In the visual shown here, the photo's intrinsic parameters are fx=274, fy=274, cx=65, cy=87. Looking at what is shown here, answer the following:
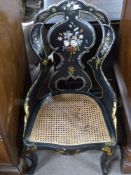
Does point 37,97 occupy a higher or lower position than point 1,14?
lower

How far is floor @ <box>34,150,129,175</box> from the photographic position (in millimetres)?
1584

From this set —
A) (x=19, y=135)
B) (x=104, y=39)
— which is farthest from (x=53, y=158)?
(x=104, y=39)

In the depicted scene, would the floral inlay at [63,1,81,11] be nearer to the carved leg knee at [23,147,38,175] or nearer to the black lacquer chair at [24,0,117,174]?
the black lacquer chair at [24,0,117,174]

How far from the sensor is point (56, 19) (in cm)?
152

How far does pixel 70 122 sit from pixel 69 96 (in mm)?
170

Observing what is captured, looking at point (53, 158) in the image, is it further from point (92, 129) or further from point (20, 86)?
point (20, 86)

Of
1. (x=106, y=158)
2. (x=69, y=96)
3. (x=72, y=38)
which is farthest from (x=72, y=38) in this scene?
(x=106, y=158)

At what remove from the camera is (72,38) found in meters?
1.33

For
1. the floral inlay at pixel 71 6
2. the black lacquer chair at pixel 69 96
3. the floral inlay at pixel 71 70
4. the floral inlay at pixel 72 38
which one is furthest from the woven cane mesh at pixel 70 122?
the floral inlay at pixel 71 6

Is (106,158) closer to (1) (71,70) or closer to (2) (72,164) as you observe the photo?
(2) (72,164)

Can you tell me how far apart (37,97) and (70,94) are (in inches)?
7.4

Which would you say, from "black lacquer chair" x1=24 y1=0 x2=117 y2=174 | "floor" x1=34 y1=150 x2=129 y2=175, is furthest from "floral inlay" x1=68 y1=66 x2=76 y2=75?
"floor" x1=34 y1=150 x2=129 y2=175

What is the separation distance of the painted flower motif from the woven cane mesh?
11.7 inches

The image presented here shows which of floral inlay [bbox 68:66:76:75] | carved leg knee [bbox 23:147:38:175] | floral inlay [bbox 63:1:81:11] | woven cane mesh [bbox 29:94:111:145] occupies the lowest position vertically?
carved leg knee [bbox 23:147:38:175]
